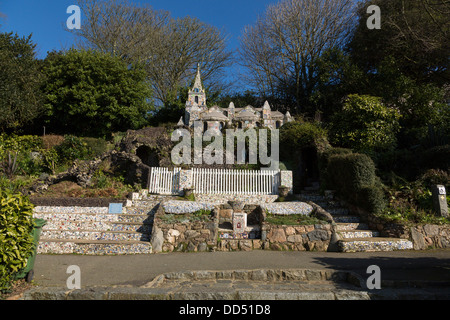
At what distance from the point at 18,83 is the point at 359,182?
19.2 m

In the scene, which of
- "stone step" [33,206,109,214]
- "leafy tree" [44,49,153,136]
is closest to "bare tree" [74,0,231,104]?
"leafy tree" [44,49,153,136]

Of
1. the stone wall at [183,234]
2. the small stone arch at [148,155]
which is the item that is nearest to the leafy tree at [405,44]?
the stone wall at [183,234]

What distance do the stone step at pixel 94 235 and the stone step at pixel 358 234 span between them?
5463 millimetres

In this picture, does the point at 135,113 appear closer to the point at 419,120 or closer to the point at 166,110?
the point at 166,110

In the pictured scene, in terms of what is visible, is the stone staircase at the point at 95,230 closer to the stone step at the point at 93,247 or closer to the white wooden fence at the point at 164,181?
the stone step at the point at 93,247

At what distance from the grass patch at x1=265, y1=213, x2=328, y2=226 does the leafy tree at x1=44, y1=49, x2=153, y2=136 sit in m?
14.3

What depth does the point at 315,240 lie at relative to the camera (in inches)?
289

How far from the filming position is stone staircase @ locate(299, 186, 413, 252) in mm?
7012

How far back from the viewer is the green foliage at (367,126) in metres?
12.4

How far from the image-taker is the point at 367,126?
1283 cm

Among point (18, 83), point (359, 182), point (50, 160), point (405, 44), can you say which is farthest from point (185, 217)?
point (405, 44)

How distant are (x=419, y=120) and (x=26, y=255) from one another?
17129mm

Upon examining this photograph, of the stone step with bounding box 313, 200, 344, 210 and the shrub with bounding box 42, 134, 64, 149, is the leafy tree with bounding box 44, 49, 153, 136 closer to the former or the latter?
the shrub with bounding box 42, 134, 64, 149

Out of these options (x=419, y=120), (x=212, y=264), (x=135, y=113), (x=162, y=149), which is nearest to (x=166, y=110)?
(x=135, y=113)
